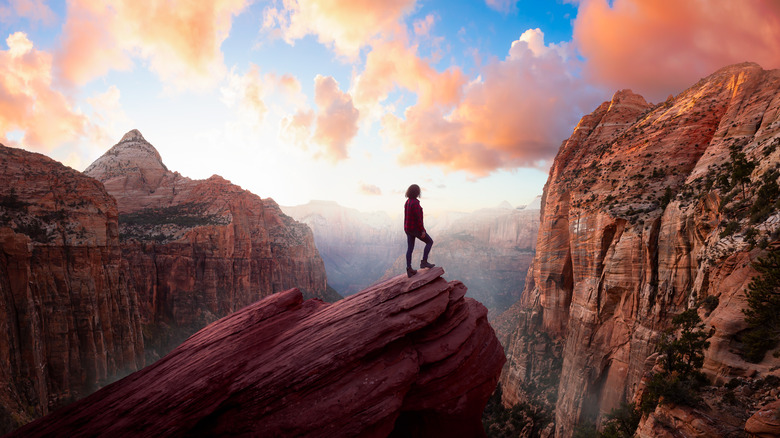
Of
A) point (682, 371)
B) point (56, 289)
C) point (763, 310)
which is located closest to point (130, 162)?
point (56, 289)

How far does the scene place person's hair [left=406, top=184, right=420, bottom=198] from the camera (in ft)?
34.6

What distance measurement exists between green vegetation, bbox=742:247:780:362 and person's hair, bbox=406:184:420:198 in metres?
13.8

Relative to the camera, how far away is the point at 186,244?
54531 mm

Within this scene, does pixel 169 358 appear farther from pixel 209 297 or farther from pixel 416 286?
pixel 209 297

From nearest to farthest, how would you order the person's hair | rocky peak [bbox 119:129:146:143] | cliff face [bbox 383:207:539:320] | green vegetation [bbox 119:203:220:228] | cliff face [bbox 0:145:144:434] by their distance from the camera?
→ 1. the person's hair
2. cliff face [bbox 0:145:144:434]
3. green vegetation [bbox 119:203:220:228]
4. rocky peak [bbox 119:129:146:143]
5. cliff face [bbox 383:207:539:320]

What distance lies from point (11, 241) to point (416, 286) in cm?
3601

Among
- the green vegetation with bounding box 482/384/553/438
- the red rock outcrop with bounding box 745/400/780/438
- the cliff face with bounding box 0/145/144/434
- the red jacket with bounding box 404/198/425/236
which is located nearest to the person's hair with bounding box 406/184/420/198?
the red jacket with bounding box 404/198/425/236

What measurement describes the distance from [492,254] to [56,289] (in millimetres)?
138268

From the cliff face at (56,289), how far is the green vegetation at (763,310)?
40.7 meters

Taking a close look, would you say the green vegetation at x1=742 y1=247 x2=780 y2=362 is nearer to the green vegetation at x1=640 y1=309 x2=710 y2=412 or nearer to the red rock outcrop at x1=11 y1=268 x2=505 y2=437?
the green vegetation at x1=640 y1=309 x2=710 y2=412

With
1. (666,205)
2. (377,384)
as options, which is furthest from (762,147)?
(377,384)

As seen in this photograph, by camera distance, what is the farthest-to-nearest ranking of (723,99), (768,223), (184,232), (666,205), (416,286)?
(184,232)
(723,99)
(666,205)
(768,223)
(416,286)

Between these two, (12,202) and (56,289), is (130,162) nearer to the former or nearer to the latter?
(12,202)

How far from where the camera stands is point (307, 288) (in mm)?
88625
